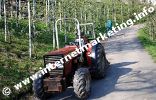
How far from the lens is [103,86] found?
12953 mm

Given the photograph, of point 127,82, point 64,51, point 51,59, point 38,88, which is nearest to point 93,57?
point 127,82

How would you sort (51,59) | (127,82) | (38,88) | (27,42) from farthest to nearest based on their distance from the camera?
(27,42)
(127,82)
(51,59)
(38,88)

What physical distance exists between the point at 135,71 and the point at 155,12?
1491 cm

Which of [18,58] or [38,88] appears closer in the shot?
[38,88]

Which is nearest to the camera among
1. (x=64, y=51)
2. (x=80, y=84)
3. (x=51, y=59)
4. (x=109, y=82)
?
(x=80, y=84)

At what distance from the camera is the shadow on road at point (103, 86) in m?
12.0

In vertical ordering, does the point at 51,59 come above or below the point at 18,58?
above

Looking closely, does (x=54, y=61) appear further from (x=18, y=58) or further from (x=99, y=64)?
(x=18, y=58)

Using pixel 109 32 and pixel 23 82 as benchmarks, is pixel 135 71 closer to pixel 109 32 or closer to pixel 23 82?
pixel 23 82

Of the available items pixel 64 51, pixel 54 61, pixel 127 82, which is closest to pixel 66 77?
pixel 54 61

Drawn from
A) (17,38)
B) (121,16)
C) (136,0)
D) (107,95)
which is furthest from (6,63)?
(136,0)

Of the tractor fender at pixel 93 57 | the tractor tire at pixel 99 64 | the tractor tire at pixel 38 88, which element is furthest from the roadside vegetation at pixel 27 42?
the tractor tire at pixel 99 64

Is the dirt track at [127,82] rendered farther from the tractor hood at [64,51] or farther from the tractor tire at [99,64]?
the tractor hood at [64,51]

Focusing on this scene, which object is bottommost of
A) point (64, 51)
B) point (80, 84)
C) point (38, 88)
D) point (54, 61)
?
point (38, 88)
